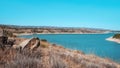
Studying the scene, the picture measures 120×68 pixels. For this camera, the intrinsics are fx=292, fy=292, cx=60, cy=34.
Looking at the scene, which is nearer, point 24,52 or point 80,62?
point 24,52

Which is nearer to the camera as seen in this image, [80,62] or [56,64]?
[56,64]

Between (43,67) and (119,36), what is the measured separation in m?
82.2

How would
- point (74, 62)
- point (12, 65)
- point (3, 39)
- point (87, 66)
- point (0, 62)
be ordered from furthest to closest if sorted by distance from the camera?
point (3, 39)
point (74, 62)
point (87, 66)
point (0, 62)
point (12, 65)

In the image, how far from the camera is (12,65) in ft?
22.1

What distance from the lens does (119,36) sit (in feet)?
288

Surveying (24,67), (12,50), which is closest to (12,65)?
(24,67)

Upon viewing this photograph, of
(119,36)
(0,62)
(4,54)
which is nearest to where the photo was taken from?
(0,62)

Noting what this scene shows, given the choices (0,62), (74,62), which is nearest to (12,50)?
(0,62)

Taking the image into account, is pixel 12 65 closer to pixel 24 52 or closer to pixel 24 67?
pixel 24 67

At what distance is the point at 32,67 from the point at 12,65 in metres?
0.55

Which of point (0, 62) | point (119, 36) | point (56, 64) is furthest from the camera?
point (119, 36)

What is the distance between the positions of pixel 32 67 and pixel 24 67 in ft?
0.94

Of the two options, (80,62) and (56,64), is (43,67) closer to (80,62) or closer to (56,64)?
(56,64)

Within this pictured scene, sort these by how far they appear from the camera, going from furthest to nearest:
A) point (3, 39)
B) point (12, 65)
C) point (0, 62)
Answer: point (3, 39)
point (0, 62)
point (12, 65)
